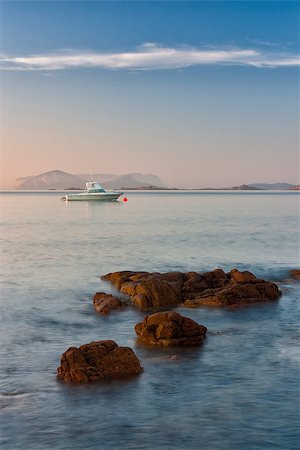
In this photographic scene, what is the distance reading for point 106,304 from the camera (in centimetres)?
3105

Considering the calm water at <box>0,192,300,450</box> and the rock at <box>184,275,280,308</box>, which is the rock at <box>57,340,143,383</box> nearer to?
the calm water at <box>0,192,300,450</box>

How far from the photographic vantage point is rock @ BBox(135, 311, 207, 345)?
2416 centimetres

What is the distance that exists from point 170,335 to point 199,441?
26.5ft

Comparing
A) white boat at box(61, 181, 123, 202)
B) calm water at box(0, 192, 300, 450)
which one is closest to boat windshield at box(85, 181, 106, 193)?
white boat at box(61, 181, 123, 202)

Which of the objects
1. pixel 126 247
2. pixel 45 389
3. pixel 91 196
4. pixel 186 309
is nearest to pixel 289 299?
pixel 186 309

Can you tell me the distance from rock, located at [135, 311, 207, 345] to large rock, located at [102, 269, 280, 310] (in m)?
6.29

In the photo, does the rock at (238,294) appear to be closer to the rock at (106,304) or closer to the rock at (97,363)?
the rock at (106,304)

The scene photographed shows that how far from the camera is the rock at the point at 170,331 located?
951 inches

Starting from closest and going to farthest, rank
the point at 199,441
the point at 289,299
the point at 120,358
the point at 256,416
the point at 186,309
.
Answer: the point at 199,441 < the point at 256,416 < the point at 120,358 < the point at 186,309 < the point at 289,299

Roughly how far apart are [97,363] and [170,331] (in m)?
4.36

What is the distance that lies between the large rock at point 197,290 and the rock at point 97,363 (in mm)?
10196

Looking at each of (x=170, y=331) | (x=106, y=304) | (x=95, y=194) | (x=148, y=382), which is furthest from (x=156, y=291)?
(x=95, y=194)

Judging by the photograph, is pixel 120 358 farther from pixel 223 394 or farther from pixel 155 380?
pixel 223 394

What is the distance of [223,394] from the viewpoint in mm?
19344
